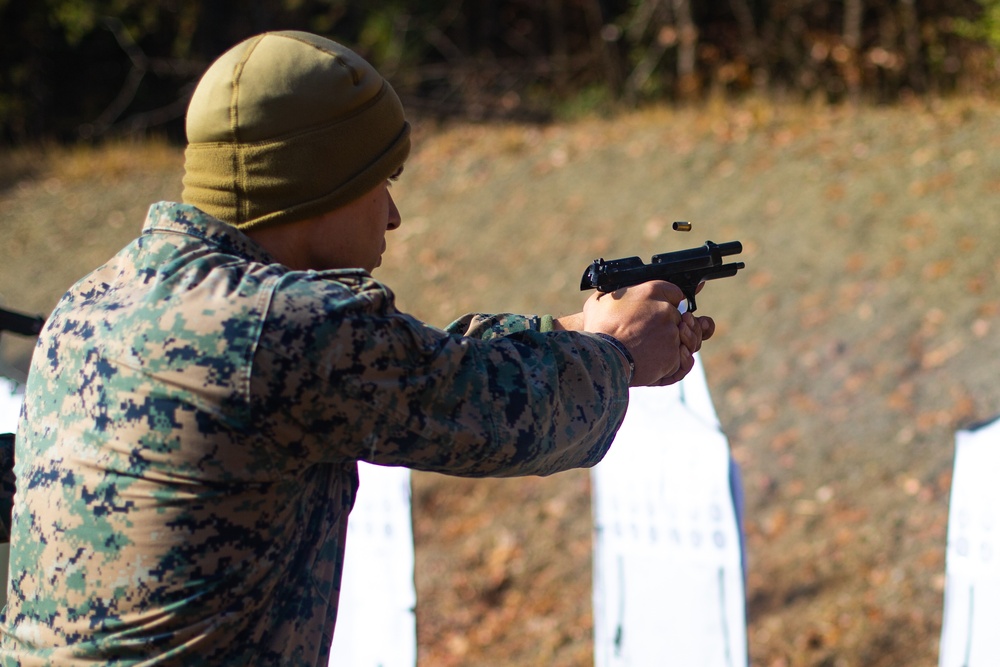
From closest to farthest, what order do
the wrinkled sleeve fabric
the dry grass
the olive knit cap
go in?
the wrinkled sleeve fabric < the olive knit cap < the dry grass

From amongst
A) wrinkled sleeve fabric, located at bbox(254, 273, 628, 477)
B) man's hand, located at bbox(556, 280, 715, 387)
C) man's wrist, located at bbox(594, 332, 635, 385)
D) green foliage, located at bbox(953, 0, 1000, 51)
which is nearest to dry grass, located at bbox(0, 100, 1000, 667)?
green foliage, located at bbox(953, 0, 1000, 51)

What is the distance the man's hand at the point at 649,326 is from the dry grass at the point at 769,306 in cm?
275

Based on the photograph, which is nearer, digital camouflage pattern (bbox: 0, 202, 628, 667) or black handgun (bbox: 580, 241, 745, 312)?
digital camouflage pattern (bbox: 0, 202, 628, 667)

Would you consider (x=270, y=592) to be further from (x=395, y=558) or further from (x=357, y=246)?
(x=395, y=558)

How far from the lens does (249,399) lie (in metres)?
1.38

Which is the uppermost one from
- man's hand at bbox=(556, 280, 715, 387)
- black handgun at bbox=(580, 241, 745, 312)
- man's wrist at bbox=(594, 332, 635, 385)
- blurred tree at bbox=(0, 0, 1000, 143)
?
blurred tree at bbox=(0, 0, 1000, 143)

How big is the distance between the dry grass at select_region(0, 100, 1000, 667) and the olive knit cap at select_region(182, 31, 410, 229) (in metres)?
3.30

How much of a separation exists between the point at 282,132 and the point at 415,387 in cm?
43

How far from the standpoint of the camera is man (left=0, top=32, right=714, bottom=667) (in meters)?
1.40

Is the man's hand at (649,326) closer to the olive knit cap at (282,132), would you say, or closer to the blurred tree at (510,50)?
the olive knit cap at (282,132)

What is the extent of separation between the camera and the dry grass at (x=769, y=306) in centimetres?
459

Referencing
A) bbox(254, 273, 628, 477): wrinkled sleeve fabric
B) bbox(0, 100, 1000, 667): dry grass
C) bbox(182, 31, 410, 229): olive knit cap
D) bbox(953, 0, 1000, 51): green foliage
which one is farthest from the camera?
bbox(953, 0, 1000, 51): green foliage

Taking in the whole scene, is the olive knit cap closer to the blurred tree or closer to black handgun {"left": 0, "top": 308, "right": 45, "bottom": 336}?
black handgun {"left": 0, "top": 308, "right": 45, "bottom": 336}

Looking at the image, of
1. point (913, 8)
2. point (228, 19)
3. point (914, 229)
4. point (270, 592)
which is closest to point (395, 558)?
point (270, 592)
